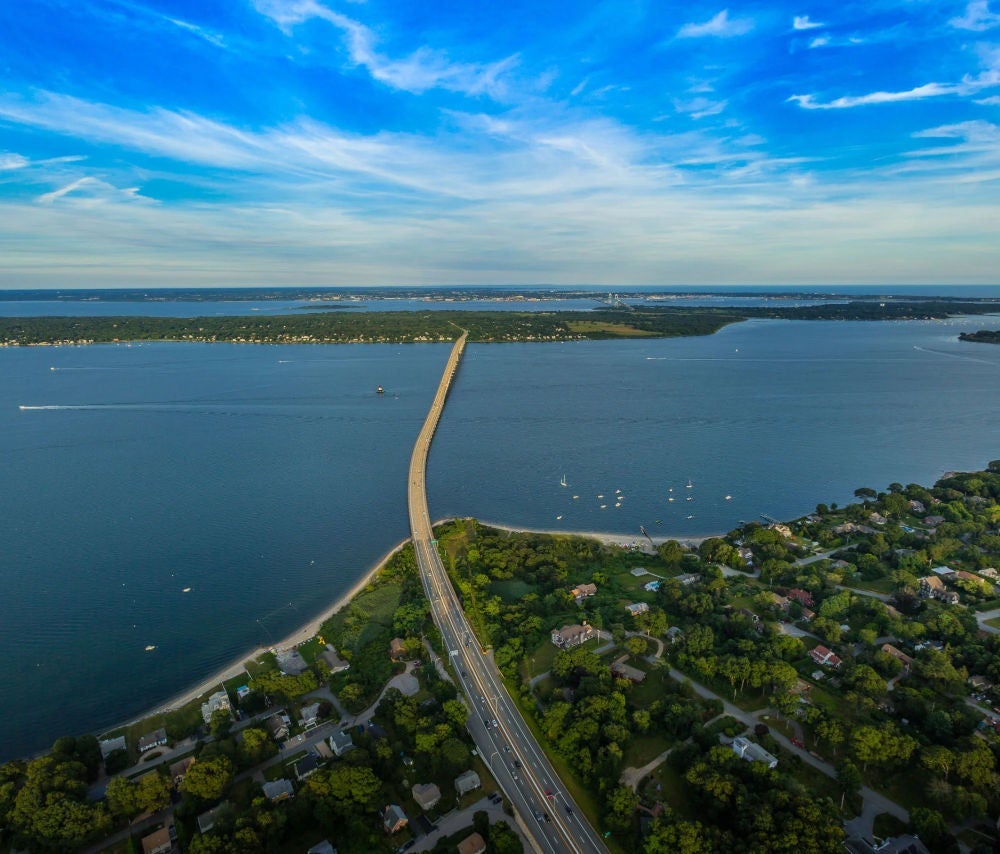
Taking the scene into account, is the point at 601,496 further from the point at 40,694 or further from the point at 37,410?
the point at 37,410

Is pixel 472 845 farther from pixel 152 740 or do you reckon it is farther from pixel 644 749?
pixel 152 740

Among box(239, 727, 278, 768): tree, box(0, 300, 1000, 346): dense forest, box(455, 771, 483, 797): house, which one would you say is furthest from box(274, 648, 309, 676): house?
box(0, 300, 1000, 346): dense forest

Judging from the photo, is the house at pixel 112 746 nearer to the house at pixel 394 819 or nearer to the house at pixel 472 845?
the house at pixel 394 819

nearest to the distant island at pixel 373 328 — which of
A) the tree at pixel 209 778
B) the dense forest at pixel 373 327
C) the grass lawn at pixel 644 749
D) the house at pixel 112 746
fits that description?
the dense forest at pixel 373 327

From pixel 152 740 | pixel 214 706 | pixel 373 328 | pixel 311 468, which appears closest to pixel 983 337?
pixel 373 328

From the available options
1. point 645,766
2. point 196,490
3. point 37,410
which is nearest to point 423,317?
point 37,410

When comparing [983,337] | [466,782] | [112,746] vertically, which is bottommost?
[112,746]
